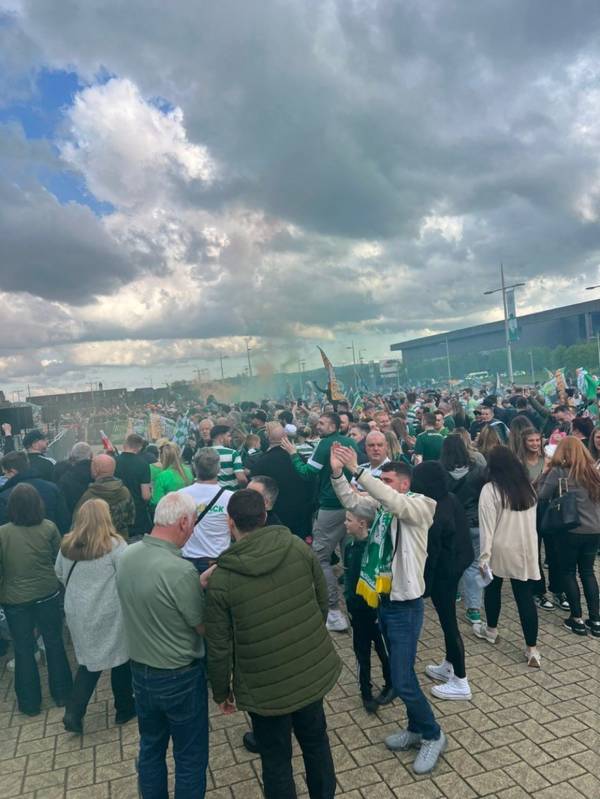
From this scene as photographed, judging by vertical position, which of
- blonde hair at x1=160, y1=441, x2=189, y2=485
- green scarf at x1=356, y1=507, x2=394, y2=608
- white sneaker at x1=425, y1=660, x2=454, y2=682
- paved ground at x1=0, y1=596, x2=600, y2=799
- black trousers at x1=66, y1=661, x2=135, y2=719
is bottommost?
paved ground at x1=0, y1=596, x2=600, y2=799

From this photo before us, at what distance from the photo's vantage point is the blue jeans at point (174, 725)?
2867mm

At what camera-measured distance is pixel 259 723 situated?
9.04 feet

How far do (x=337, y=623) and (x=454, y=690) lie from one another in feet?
5.11

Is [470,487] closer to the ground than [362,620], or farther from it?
farther from it

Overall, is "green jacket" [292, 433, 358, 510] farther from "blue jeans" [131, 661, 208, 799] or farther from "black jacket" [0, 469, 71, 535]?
"blue jeans" [131, 661, 208, 799]

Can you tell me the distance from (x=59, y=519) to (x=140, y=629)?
3.01 metres

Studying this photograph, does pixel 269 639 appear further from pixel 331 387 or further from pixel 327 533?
pixel 331 387

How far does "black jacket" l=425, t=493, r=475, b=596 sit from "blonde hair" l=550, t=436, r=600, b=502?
5.54 ft

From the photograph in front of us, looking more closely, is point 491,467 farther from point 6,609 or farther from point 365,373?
point 365,373

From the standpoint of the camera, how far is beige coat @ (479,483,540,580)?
4.54 m

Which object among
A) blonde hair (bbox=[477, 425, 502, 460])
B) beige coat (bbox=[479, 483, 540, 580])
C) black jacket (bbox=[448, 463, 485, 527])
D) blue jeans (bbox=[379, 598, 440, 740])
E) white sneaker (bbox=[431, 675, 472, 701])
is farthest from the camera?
blonde hair (bbox=[477, 425, 502, 460])

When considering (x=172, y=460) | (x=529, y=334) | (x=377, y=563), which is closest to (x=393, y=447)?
(x=172, y=460)

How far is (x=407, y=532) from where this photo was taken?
356cm

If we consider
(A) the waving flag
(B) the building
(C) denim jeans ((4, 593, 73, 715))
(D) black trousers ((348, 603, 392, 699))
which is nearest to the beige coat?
(D) black trousers ((348, 603, 392, 699))
